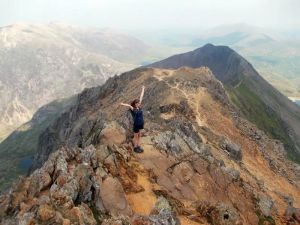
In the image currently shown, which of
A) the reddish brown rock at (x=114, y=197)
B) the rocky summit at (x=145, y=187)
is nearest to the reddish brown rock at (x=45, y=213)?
the rocky summit at (x=145, y=187)

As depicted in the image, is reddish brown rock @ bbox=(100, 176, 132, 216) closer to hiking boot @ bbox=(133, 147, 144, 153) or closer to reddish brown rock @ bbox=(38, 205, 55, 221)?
reddish brown rock @ bbox=(38, 205, 55, 221)

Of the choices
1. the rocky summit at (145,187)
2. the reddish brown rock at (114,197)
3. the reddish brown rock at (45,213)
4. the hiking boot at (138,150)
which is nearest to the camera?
the reddish brown rock at (45,213)

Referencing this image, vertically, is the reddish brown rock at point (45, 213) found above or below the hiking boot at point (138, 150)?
above

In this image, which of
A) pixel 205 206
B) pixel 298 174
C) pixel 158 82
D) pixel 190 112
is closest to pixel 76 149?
pixel 205 206

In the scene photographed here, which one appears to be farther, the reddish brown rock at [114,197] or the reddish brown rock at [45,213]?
the reddish brown rock at [114,197]

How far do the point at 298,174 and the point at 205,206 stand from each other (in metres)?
65.9

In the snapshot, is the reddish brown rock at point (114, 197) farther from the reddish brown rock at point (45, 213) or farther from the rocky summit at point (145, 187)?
the reddish brown rock at point (45, 213)

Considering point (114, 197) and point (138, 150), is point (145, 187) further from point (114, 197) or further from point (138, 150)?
point (138, 150)

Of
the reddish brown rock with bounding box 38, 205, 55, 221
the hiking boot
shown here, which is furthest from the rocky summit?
the hiking boot

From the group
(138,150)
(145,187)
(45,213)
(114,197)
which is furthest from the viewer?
(138,150)

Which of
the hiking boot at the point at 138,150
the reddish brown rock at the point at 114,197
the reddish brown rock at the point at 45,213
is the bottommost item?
the hiking boot at the point at 138,150

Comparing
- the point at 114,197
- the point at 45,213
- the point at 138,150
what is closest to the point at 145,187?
the point at 114,197

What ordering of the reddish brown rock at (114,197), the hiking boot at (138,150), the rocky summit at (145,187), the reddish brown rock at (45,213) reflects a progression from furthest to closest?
the hiking boot at (138,150), the reddish brown rock at (114,197), the rocky summit at (145,187), the reddish brown rock at (45,213)

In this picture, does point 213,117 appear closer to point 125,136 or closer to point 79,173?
point 125,136
